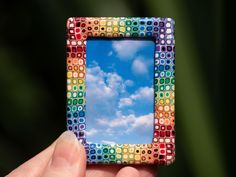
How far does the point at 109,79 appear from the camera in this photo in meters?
0.98

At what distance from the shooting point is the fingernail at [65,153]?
924mm

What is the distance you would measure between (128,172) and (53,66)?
426mm

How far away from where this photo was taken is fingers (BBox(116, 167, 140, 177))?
98 cm

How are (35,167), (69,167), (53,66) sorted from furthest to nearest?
(53,66) → (35,167) → (69,167)

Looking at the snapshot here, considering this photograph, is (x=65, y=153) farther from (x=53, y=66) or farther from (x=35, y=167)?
(x=53, y=66)

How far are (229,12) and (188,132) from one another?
0.27 metres

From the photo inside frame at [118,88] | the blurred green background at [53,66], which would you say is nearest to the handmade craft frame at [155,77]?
the photo inside frame at [118,88]

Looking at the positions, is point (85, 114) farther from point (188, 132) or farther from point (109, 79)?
point (188, 132)

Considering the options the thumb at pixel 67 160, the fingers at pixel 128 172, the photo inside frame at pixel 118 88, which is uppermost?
the photo inside frame at pixel 118 88

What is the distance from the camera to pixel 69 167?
922 millimetres

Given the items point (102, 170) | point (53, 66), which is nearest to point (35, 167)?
point (102, 170)

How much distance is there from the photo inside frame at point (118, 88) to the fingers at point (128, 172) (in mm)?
42

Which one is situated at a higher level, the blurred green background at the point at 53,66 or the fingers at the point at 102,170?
the blurred green background at the point at 53,66

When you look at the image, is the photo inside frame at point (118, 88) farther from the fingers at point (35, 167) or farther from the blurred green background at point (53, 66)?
the blurred green background at point (53, 66)
